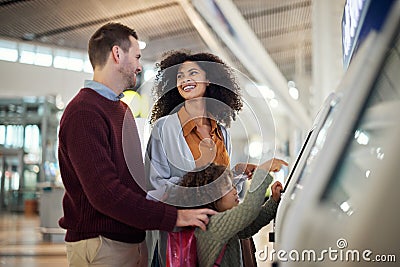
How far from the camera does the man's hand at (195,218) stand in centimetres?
158

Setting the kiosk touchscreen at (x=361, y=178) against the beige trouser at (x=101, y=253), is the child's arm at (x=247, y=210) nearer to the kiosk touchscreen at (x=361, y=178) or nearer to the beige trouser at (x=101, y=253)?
the beige trouser at (x=101, y=253)

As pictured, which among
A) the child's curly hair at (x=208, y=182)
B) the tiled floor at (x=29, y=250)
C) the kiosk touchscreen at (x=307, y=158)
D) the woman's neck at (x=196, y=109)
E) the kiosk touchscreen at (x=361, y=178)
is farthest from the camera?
the tiled floor at (x=29, y=250)

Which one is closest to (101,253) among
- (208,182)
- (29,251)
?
(208,182)

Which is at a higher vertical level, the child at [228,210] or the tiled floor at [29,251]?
the tiled floor at [29,251]

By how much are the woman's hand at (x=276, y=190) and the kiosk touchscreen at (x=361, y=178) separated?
101cm

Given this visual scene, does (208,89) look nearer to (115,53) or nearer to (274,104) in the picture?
(115,53)

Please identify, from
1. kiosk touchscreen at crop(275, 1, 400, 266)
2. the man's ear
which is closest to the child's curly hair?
the man's ear

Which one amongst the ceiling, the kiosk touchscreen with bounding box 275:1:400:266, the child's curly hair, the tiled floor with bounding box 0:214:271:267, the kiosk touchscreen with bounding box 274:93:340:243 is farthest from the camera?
the ceiling

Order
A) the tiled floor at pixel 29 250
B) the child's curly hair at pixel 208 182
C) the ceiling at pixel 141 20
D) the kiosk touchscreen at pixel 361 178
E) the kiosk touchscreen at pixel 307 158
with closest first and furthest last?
1. the kiosk touchscreen at pixel 361 178
2. the kiosk touchscreen at pixel 307 158
3. the child's curly hair at pixel 208 182
4. the tiled floor at pixel 29 250
5. the ceiling at pixel 141 20

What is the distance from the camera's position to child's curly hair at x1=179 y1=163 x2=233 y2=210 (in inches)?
64.7

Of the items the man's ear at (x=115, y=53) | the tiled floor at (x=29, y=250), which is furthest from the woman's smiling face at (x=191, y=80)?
the tiled floor at (x=29, y=250)

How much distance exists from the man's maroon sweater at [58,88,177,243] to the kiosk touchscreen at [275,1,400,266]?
834 mm

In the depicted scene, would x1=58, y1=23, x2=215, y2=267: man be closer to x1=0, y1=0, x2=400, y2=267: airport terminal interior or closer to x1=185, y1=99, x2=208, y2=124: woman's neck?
x1=0, y1=0, x2=400, y2=267: airport terminal interior

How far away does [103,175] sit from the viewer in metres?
1.61
